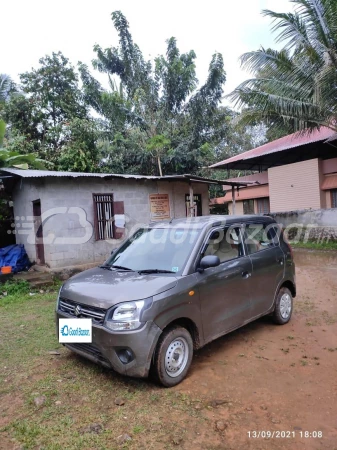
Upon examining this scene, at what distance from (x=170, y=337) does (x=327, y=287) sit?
5374mm

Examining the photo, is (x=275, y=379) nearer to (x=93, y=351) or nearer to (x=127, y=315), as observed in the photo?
(x=127, y=315)

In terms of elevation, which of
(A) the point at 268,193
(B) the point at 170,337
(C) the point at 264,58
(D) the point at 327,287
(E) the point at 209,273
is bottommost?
(D) the point at 327,287

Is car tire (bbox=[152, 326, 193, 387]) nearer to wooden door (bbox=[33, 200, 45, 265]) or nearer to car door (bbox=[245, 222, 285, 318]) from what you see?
car door (bbox=[245, 222, 285, 318])

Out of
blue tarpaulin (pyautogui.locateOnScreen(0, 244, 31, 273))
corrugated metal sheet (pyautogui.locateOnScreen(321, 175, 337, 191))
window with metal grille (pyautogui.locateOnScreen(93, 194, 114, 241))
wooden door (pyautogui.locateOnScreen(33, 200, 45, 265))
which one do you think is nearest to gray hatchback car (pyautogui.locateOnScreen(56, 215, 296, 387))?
window with metal grille (pyautogui.locateOnScreen(93, 194, 114, 241))

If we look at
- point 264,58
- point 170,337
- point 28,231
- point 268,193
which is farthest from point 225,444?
point 268,193

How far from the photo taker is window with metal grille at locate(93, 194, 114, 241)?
8980 millimetres

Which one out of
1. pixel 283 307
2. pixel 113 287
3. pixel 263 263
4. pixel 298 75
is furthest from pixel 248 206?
pixel 113 287

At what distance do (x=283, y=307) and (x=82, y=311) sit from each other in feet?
10.00

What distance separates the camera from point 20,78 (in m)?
17.7

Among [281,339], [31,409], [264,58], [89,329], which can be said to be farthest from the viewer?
[264,58]

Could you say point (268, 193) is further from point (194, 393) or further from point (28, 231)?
point (194, 393)

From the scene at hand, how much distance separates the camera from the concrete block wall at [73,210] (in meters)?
8.05

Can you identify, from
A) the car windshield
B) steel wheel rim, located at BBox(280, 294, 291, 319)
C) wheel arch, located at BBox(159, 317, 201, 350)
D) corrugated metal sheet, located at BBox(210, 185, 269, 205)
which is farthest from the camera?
corrugated metal sheet, located at BBox(210, 185, 269, 205)

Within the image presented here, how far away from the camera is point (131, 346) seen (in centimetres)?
283
